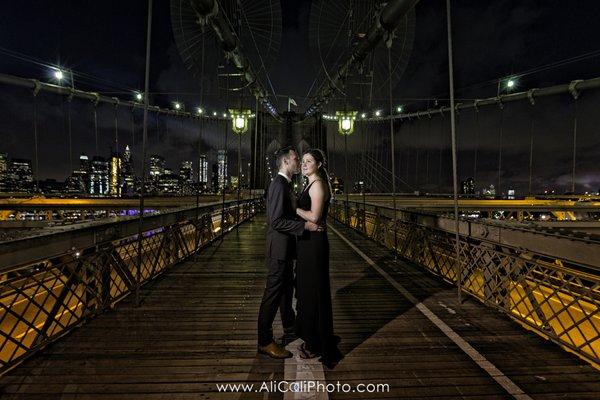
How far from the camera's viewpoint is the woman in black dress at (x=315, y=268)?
3.01m

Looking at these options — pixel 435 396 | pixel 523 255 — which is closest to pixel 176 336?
pixel 435 396

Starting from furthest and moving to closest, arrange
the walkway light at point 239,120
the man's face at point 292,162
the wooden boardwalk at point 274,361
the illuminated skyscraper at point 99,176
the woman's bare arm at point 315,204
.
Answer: the illuminated skyscraper at point 99,176 < the walkway light at point 239,120 < the man's face at point 292,162 < the woman's bare arm at point 315,204 < the wooden boardwalk at point 274,361

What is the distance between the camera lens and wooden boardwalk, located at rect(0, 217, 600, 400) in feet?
8.96

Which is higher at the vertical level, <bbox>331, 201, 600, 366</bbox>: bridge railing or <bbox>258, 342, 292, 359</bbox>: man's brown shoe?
<bbox>331, 201, 600, 366</bbox>: bridge railing

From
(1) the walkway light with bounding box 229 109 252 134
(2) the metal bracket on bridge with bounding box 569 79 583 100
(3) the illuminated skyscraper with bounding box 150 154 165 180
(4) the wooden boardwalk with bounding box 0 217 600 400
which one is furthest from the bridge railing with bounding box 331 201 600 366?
(3) the illuminated skyscraper with bounding box 150 154 165 180

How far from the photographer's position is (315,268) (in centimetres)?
301

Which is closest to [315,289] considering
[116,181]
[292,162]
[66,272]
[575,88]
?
[292,162]

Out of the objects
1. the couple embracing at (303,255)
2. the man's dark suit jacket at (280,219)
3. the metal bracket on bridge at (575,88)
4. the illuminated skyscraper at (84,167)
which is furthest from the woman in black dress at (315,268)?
the illuminated skyscraper at (84,167)

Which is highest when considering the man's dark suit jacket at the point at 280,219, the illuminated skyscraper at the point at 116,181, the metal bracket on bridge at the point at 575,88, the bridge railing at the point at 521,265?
the metal bracket on bridge at the point at 575,88

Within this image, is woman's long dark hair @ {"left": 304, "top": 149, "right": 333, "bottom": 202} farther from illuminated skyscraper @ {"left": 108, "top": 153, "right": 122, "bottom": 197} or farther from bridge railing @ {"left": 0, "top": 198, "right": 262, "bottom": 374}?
illuminated skyscraper @ {"left": 108, "top": 153, "right": 122, "bottom": 197}

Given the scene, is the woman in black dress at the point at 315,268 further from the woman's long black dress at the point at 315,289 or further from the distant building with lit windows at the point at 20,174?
the distant building with lit windows at the point at 20,174

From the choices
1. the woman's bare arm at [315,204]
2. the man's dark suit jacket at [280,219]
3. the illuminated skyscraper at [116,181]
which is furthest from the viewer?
the illuminated skyscraper at [116,181]

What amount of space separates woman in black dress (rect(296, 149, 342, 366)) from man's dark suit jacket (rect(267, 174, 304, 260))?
0.14 meters

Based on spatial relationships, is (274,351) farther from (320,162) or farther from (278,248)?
(320,162)
